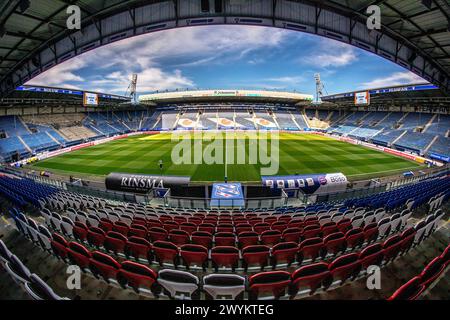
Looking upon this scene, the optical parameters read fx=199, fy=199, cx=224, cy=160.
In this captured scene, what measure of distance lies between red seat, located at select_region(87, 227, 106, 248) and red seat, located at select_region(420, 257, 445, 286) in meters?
7.04

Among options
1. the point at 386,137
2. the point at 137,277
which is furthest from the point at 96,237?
the point at 386,137

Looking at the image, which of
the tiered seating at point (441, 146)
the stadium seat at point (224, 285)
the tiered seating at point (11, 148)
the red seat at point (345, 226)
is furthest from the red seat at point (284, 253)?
the tiered seating at point (11, 148)

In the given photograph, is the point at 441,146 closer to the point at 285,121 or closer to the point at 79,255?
the point at 285,121

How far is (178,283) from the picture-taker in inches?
136

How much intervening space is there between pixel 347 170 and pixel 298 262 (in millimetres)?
22356

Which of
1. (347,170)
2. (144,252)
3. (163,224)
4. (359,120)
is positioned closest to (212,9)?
(163,224)

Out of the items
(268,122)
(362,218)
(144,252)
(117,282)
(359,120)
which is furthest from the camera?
(268,122)

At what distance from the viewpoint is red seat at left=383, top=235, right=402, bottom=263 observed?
452 centimetres

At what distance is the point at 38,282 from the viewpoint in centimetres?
319

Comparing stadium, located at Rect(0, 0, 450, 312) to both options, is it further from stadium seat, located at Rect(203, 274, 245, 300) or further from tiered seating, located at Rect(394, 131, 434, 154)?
tiered seating, located at Rect(394, 131, 434, 154)

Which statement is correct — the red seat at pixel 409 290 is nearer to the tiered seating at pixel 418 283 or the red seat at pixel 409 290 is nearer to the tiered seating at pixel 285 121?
the tiered seating at pixel 418 283

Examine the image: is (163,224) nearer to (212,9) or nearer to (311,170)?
(212,9)

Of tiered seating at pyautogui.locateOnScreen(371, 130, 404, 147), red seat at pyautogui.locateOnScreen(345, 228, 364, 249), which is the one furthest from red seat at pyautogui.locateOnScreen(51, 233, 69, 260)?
tiered seating at pyautogui.locateOnScreen(371, 130, 404, 147)

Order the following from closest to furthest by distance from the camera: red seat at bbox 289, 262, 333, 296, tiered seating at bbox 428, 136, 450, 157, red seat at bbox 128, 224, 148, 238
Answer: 1. red seat at bbox 289, 262, 333, 296
2. red seat at bbox 128, 224, 148, 238
3. tiered seating at bbox 428, 136, 450, 157
